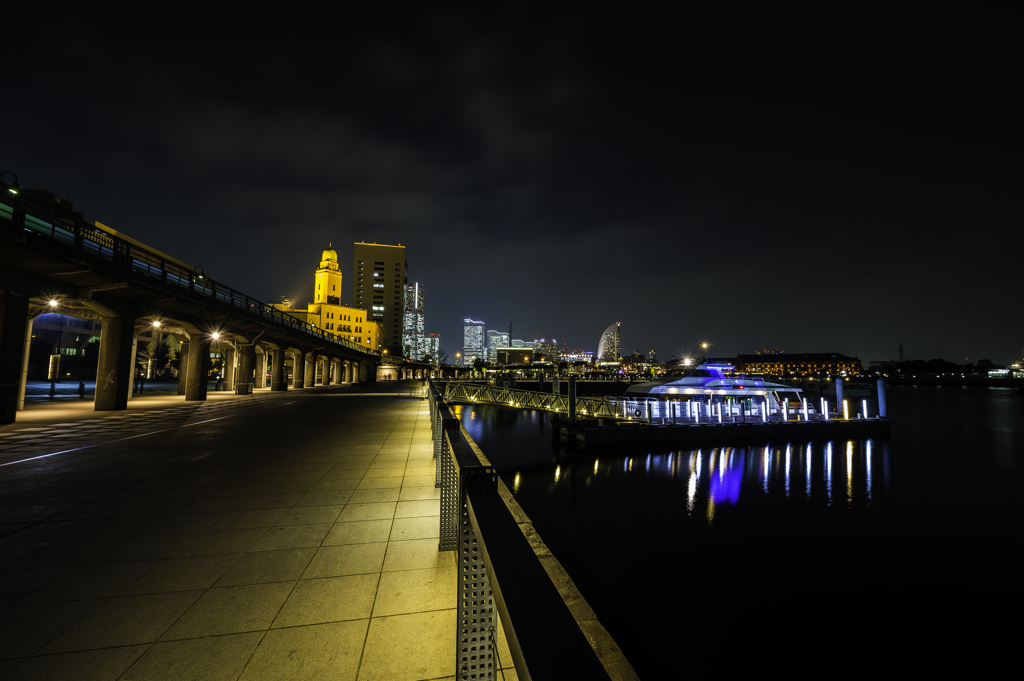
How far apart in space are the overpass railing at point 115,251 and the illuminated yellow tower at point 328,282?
358 ft

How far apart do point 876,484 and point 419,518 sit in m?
24.6

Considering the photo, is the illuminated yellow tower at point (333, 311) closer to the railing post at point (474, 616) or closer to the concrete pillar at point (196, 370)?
the concrete pillar at point (196, 370)

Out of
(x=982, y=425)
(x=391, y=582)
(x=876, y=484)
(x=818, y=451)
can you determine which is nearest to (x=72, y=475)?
(x=391, y=582)

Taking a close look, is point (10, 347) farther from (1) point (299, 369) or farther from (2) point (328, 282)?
(2) point (328, 282)

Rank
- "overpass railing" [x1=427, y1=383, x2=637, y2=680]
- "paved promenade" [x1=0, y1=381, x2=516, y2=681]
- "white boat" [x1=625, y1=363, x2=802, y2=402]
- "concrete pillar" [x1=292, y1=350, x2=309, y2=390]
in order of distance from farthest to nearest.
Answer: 1. "concrete pillar" [x1=292, y1=350, x2=309, y2=390]
2. "white boat" [x1=625, y1=363, x2=802, y2=402]
3. "paved promenade" [x1=0, y1=381, x2=516, y2=681]
4. "overpass railing" [x1=427, y1=383, x2=637, y2=680]

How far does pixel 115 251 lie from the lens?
810 inches

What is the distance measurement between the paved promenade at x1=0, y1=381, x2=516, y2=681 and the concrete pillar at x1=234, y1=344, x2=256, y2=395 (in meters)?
31.6

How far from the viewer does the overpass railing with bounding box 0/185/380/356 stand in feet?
52.7

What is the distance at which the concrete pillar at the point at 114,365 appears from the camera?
73.6 feet

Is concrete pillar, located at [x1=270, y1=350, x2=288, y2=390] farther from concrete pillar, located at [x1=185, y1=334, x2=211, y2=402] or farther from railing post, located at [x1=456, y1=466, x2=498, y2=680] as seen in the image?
railing post, located at [x1=456, y1=466, x2=498, y2=680]

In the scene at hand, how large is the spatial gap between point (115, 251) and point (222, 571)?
926 inches

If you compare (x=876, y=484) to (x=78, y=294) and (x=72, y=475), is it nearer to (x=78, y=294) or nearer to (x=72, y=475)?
(x=72, y=475)

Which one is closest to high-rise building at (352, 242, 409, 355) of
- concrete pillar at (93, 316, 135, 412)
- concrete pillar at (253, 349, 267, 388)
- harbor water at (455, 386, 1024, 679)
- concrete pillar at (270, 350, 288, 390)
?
concrete pillar at (253, 349, 267, 388)

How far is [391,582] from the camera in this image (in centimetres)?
474
